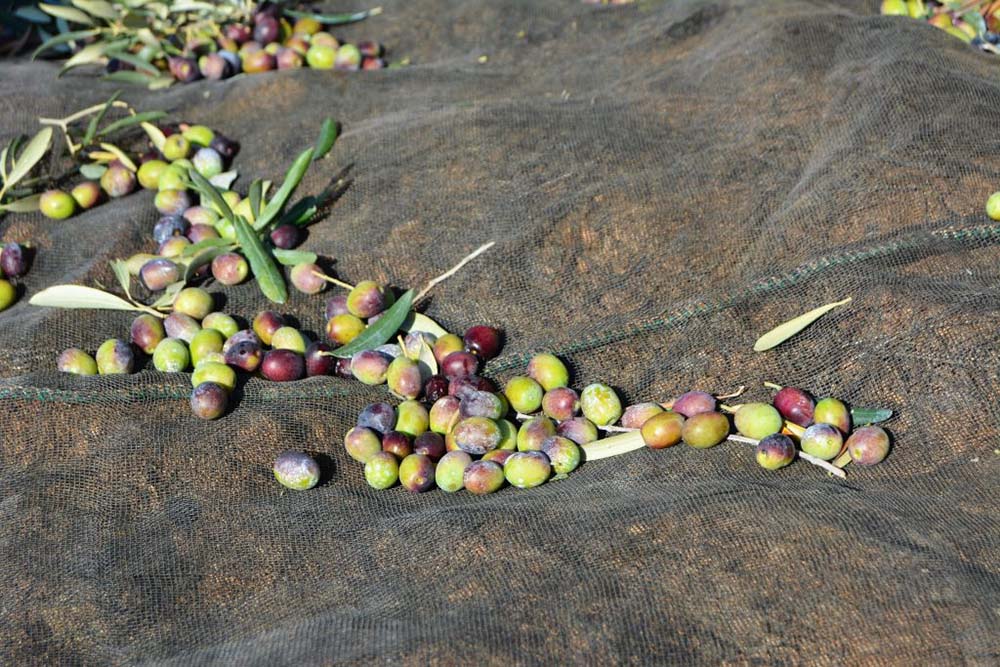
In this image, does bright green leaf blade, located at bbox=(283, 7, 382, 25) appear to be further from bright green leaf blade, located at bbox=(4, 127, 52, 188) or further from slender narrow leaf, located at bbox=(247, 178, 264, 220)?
slender narrow leaf, located at bbox=(247, 178, 264, 220)

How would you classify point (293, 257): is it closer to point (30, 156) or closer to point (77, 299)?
point (77, 299)

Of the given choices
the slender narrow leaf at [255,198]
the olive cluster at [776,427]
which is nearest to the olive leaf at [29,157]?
the slender narrow leaf at [255,198]

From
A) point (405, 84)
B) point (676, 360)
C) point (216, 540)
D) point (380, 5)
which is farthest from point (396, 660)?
point (380, 5)

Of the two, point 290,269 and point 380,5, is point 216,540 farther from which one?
point 380,5

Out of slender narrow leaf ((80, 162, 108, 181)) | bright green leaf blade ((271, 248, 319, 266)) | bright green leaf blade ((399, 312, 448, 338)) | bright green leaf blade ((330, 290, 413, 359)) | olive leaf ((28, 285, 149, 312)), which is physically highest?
bright green leaf blade ((330, 290, 413, 359))

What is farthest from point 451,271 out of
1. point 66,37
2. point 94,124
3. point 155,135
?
point 66,37

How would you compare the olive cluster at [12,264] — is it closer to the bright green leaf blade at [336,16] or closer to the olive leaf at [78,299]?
the olive leaf at [78,299]

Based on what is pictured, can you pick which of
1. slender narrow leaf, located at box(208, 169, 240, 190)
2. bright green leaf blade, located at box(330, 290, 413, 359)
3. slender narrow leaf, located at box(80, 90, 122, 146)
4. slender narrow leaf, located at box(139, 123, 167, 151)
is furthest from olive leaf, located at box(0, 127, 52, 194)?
bright green leaf blade, located at box(330, 290, 413, 359)
